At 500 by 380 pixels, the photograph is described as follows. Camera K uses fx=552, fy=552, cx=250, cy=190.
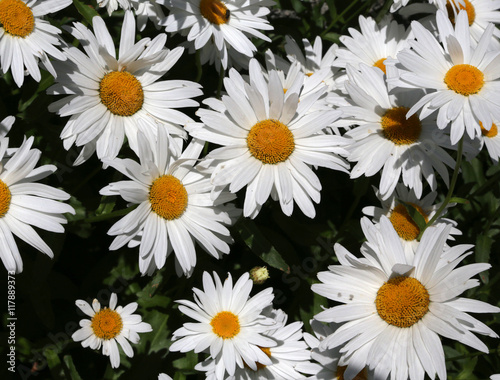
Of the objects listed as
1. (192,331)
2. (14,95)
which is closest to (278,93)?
(192,331)

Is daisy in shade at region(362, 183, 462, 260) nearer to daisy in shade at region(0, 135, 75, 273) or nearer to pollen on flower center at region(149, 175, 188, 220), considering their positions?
pollen on flower center at region(149, 175, 188, 220)

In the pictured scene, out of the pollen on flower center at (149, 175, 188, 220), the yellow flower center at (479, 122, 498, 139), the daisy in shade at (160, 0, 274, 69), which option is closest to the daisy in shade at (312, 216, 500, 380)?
the pollen on flower center at (149, 175, 188, 220)

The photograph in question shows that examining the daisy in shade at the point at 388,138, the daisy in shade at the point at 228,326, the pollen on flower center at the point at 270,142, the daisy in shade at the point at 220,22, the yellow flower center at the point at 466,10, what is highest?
the yellow flower center at the point at 466,10

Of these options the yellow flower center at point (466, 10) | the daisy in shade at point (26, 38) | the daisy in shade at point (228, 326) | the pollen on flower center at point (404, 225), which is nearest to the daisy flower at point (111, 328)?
the daisy in shade at point (228, 326)

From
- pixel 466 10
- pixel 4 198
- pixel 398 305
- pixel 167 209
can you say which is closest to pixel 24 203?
pixel 4 198

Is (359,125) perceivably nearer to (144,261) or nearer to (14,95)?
(144,261)

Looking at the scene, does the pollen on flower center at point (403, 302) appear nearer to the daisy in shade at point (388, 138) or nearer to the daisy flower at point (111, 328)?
the daisy in shade at point (388, 138)

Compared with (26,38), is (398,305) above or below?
below

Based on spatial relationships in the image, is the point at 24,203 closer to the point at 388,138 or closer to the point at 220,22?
the point at 220,22
